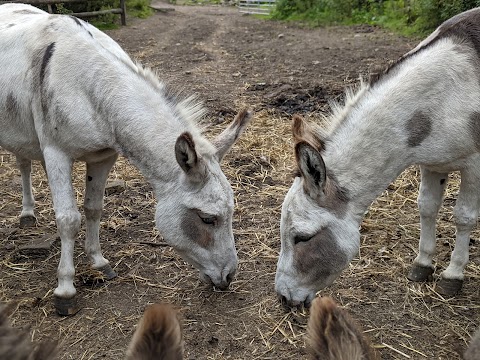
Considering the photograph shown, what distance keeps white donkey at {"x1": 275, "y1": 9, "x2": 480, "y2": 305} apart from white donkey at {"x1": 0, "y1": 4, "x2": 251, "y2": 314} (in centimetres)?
49

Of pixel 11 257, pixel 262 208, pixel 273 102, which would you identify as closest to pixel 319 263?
pixel 262 208

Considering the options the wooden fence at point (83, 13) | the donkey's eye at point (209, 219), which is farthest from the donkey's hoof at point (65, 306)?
the wooden fence at point (83, 13)

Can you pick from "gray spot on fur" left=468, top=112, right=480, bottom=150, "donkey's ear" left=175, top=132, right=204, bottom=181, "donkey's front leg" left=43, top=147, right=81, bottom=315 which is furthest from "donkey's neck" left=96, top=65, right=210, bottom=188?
"gray spot on fur" left=468, top=112, right=480, bottom=150

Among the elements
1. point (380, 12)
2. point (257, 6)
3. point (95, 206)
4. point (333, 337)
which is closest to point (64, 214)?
point (95, 206)

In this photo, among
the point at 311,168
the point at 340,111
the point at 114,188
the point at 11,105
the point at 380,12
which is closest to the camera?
the point at 311,168

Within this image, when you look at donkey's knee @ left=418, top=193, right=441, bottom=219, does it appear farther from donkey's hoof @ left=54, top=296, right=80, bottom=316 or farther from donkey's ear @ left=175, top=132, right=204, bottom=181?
donkey's hoof @ left=54, top=296, right=80, bottom=316

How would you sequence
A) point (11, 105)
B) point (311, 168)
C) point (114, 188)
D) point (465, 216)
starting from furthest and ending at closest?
point (114, 188) < point (11, 105) < point (465, 216) < point (311, 168)

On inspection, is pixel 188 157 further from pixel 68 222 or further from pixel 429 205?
pixel 429 205

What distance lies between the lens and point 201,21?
19.1m

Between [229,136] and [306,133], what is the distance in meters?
0.54

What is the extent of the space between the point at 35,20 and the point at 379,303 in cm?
332

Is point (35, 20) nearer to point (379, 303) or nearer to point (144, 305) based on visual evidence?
point (144, 305)

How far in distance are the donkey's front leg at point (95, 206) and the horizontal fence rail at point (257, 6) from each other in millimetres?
17832

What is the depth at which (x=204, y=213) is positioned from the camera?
3492 mm
